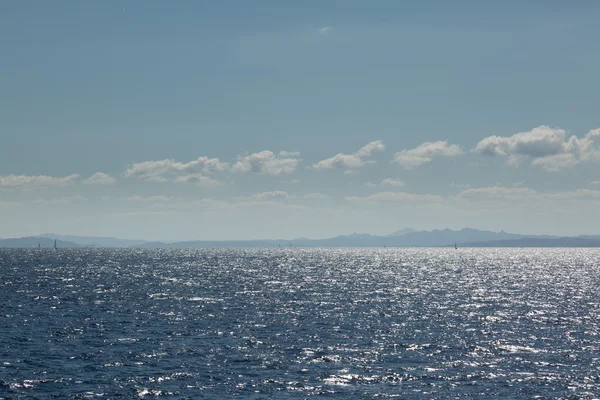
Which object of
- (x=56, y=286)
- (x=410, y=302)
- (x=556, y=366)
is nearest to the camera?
(x=556, y=366)

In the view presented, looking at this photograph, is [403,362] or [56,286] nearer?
[403,362]

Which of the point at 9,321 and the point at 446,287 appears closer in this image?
the point at 9,321

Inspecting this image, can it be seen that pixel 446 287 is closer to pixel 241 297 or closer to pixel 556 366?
pixel 241 297

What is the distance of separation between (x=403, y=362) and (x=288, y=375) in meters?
13.4

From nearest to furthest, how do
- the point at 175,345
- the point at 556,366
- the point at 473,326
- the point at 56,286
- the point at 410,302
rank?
1. the point at 556,366
2. the point at 175,345
3. the point at 473,326
4. the point at 410,302
5. the point at 56,286

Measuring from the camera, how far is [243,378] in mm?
56938

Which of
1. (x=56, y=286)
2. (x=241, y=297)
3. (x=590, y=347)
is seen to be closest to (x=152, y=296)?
(x=241, y=297)

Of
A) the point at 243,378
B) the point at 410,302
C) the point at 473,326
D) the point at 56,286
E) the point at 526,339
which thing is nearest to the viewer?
the point at 243,378

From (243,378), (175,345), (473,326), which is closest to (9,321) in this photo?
(175,345)

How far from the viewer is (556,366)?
62438 mm

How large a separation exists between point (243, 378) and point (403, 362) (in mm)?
17709

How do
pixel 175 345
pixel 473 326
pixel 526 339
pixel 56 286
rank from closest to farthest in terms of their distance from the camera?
pixel 175 345, pixel 526 339, pixel 473 326, pixel 56 286

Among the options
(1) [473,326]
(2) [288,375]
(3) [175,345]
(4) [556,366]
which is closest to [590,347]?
(4) [556,366]

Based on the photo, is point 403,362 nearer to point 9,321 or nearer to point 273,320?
point 273,320
